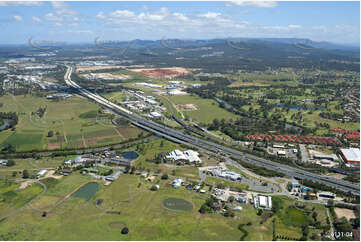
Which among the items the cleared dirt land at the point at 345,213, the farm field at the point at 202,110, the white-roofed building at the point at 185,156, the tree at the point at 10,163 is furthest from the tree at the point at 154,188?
the farm field at the point at 202,110

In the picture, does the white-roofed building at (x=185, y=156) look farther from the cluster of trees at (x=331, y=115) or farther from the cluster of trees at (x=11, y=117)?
the cluster of trees at (x=331, y=115)

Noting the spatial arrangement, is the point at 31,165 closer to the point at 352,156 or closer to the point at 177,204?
the point at 177,204

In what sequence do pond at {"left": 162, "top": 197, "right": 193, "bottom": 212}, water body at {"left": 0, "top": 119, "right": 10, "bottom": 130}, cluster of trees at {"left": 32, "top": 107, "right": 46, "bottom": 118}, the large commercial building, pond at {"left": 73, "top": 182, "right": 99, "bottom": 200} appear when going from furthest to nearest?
cluster of trees at {"left": 32, "top": 107, "right": 46, "bottom": 118} < water body at {"left": 0, "top": 119, "right": 10, "bottom": 130} < the large commercial building < pond at {"left": 73, "top": 182, "right": 99, "bottom": 200} < pond at {"left": 162, "top": 197, "right": 193, "bottom": 212}

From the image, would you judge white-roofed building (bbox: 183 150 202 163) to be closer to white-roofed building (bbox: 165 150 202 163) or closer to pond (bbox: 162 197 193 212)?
white-roofed building (bbox: 165 150 202 163)

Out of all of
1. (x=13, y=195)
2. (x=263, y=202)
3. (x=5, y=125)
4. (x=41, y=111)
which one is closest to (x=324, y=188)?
(x=263, y=202)

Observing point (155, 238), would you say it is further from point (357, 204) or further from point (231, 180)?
point (357, 204)

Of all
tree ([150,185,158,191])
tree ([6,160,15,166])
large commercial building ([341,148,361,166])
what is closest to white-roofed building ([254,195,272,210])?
tree ([150,185,158,191])
